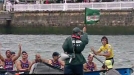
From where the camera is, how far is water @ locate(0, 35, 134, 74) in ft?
114

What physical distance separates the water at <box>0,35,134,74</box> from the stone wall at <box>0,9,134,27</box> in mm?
1547

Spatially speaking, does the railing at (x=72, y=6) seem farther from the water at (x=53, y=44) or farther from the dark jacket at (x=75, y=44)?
the dark jacket at (x=75, y=44)

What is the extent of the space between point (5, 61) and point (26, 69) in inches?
47.9

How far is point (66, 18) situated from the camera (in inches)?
1971

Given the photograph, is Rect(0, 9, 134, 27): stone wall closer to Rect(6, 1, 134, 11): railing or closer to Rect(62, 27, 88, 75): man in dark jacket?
Rect(6, 1, 134, 11): railing

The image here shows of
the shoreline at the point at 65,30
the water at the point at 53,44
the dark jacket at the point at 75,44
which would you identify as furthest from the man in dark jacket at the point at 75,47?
the shoreline at the point at 65,30

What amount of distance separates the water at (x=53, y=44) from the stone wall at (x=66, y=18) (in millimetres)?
1547

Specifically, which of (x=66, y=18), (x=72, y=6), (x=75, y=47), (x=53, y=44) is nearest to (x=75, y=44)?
(x=75, y=47)

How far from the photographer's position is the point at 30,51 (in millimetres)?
37531

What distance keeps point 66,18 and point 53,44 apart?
26.0ft

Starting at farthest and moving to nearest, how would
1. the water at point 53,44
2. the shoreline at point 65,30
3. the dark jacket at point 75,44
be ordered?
1. the shoreline at point 65,30
2. the water at point 53,44
3. the dark jacket at point 75,44

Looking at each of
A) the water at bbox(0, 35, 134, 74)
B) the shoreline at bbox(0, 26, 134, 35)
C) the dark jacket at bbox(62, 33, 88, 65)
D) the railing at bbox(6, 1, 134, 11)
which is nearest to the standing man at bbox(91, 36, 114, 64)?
the dark jacket at bbox(62, 33, 88, 65)

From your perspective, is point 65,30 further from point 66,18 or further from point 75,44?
point 75,44

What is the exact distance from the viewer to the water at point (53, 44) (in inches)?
1366
